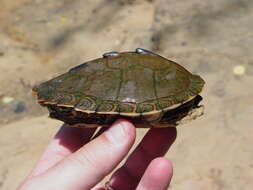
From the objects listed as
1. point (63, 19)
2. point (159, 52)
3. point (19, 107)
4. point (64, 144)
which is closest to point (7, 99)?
point (19, 107)

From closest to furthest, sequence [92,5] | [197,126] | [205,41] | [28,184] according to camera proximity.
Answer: [28,184] < [197,126] < [205,41] < [92,5]

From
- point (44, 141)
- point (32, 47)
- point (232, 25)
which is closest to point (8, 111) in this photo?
point (44, 141)

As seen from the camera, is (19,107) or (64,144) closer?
(64,144)

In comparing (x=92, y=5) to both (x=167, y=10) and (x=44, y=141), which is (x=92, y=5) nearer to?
(x=167, y=10)

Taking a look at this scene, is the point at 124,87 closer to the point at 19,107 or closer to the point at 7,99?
the point at 19,107

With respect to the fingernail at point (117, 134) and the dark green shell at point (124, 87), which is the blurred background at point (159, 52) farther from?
the fingernail at point (117, 134)

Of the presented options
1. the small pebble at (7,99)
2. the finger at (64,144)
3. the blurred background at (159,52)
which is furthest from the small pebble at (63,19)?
the finger at (64,144)

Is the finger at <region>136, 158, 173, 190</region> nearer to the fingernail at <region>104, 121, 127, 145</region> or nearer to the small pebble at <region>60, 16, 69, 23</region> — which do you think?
the fingernail at <region>104, 121, 127, 145</region>

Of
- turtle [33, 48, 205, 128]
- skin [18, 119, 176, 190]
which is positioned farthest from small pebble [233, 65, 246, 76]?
skin [18, 119, 176, 190]
